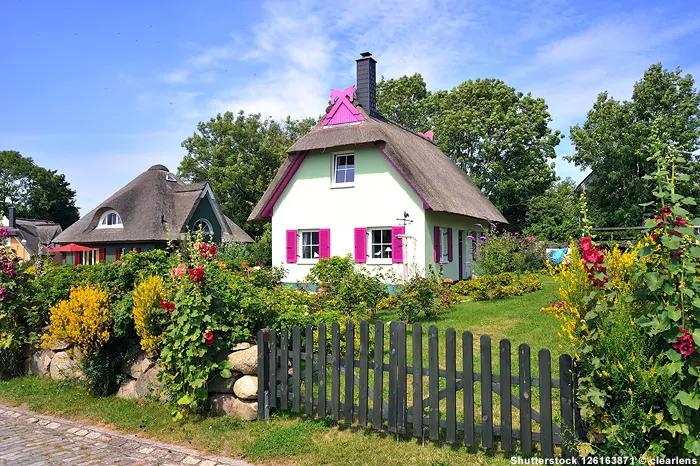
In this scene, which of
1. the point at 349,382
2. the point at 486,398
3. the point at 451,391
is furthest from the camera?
the point at 349,382

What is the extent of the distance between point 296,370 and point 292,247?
1286 centimetres

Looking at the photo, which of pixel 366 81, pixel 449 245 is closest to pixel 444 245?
pixel 449 245

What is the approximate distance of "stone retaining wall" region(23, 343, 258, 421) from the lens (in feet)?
16.9

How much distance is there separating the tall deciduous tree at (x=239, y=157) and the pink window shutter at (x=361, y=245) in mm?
21421

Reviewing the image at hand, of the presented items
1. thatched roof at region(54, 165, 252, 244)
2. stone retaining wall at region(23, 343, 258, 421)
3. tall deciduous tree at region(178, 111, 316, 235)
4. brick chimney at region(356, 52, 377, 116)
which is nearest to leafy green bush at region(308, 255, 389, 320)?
stone retaining wall at region(23, 343, 258, 421)

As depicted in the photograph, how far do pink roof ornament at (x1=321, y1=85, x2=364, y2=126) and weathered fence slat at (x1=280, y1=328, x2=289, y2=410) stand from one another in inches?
520

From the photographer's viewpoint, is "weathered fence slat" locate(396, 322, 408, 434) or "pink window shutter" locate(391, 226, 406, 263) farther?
"pink window shutter" locate(391, 226, 406, 263)

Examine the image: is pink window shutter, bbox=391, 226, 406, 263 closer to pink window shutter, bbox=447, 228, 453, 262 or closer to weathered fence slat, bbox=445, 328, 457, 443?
pink window shutter, bbox=447, 228, 453, 262

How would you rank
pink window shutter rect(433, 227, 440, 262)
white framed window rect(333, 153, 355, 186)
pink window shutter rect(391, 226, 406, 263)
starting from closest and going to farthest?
pink window shutter rect(391, 226, 406, 263)
pink window shutter rect(433, 227, 440, 262)
white framed window rect(333, 153, 355, 186)

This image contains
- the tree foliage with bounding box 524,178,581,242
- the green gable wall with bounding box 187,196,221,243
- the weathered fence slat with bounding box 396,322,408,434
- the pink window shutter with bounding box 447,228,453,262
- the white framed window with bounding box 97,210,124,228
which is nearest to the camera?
the weathered fence slat with bounding box 396,322,408,434

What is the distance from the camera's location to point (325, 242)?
56.0 ft

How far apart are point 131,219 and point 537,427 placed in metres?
25.0

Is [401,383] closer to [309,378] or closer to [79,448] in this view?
[309,378]

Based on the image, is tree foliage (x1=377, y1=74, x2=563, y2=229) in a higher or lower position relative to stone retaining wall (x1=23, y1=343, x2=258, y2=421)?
higher
